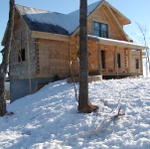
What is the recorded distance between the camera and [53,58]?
677 inches

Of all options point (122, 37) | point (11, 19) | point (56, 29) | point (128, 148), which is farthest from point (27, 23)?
point (128, 148)

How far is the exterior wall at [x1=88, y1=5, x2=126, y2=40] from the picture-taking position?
19516 millimetres

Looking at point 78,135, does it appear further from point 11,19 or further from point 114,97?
point 11,19

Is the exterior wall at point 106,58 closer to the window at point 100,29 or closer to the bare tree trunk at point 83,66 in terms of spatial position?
the window at point 100,29

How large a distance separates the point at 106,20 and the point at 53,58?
21.8 feet

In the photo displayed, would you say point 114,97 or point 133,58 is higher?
point 133,58

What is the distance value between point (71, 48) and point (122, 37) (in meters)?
6.37

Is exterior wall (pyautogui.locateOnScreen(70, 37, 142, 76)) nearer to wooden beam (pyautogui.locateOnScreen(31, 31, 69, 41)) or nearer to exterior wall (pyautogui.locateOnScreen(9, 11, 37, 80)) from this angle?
wooden beam (pyautogui.locateOnScreen(31, 31, 69, 41))

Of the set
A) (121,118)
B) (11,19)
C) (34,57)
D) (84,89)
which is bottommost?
(121,118)

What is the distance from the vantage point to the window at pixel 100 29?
20.0m

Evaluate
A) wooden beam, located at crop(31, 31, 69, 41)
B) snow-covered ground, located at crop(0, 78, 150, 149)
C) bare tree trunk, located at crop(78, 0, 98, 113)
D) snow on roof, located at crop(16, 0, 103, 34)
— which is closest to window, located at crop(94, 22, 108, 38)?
snow on roof, located at crop(16, 0, 103, 34)

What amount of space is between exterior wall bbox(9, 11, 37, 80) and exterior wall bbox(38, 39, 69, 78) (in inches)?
22.0

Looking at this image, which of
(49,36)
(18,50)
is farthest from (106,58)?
(18,50)

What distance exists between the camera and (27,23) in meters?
16.6
